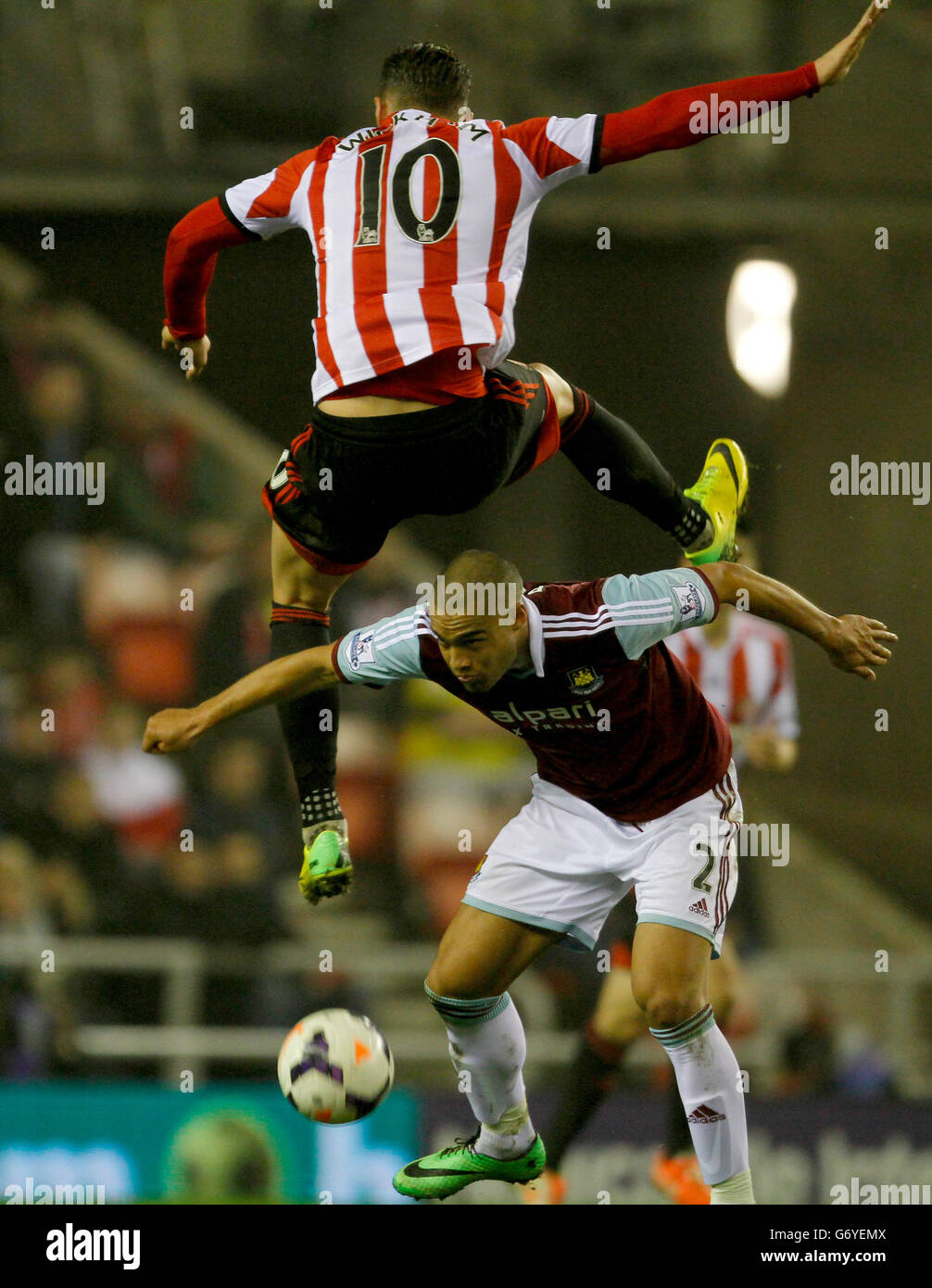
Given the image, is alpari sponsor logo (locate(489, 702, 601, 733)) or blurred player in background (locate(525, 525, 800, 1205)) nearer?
alpari sponsor logo (locate(489, 702, 601, 733))

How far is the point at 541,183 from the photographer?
395 cm

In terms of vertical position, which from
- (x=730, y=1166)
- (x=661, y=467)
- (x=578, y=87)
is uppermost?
(x=578, y=87)

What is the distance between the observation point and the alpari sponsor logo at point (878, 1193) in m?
6.31

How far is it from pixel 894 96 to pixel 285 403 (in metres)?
3.50

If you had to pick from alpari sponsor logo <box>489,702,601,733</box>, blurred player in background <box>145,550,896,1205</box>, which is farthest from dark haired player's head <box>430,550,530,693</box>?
alpari sponsor logo <box>489,702,601,733</box>

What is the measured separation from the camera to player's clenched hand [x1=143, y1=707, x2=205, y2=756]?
4023mm

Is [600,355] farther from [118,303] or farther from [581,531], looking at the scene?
[118,303]

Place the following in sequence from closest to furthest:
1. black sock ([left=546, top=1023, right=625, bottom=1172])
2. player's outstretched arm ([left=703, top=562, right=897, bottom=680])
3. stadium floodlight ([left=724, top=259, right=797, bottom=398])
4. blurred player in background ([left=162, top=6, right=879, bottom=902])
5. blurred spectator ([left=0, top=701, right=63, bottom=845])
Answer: blurred player in background ([left=162, top=6, right=879, bottom=902]), player's outstretched arm ([left=703, top=562, right=897, bottom=680]), black sock ([left=546, top=1023, right=625, bottom=1172]), blurred spectator ([left=0, top=701, right=63, bottom=845]), stadium floodlight ([left=724, top=259, right=797, bottom=398])

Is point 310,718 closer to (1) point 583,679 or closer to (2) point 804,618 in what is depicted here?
(1) point 583,679

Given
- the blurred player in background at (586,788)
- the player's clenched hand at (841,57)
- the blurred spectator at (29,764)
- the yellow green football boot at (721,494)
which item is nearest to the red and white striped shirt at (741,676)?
the yellow green football boot at (721,494)

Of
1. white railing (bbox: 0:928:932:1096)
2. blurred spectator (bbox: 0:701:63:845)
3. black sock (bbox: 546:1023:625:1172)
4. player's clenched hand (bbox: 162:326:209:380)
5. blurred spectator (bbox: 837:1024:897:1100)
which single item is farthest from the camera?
blurred spectator (bbox: 0:701:63:845)

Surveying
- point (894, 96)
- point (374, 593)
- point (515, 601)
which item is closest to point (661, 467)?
point (515, 601)

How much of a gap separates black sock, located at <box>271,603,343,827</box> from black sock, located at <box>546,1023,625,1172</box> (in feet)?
5.44

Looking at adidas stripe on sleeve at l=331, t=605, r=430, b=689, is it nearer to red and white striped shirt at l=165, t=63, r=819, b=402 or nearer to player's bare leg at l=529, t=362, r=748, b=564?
red and white striped shirt at l=165, t=63, r=819, b=402
